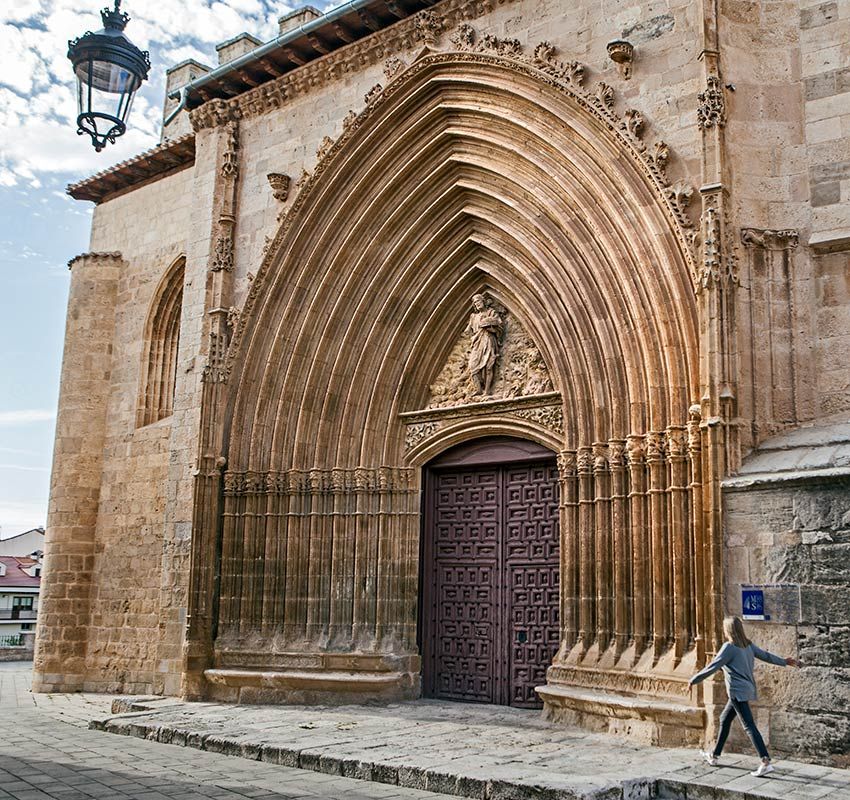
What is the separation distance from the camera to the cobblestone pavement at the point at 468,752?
600 centimetres

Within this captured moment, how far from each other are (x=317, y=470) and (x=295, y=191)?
321 cm

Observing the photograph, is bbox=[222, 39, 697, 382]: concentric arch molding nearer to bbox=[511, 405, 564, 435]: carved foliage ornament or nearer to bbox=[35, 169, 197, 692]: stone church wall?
bbox=[35, 169, 197, 692]: stone church wall

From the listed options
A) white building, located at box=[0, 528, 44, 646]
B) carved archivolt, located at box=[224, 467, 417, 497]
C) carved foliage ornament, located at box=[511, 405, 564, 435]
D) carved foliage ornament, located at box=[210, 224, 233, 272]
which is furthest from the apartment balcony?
carved foliage ornament, located at box=[511, 405, 564, 435]

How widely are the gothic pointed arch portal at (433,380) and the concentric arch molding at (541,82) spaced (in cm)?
2

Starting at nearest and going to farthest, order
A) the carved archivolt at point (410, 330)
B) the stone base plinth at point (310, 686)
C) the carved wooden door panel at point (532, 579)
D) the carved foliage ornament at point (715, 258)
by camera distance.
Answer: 1. the carved foliage ornament at point (715, 258)
2. the carved archivolt at point (410, 330)
3. the carved wooden door panel at point (532, 579)
4. the stone base plinth at point (310, 686)

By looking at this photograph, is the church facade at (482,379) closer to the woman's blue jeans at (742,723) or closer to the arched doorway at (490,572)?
the arched doorway at (490,572)

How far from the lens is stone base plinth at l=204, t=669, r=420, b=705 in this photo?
1009cm

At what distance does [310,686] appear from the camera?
10.3 m

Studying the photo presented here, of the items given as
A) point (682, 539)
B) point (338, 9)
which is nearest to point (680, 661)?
point (682, 539)

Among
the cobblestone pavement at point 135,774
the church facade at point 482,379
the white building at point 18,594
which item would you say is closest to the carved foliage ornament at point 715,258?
the church facade at point 482,379

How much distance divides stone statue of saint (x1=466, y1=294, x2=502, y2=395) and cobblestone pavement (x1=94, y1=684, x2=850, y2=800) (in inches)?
130

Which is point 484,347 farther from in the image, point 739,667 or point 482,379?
point 739,667

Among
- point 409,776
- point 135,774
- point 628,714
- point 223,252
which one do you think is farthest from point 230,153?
point 409,776

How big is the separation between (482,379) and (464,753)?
14.2 ft
